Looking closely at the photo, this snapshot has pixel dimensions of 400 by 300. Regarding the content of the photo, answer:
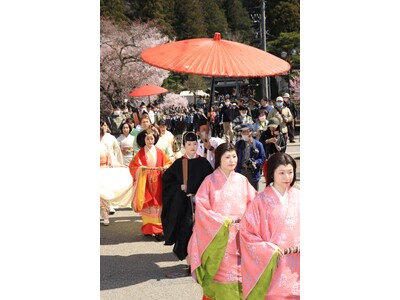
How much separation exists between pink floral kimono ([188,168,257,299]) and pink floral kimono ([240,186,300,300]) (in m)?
0.43

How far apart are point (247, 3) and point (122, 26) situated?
8054mm

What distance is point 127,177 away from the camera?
7.22 m

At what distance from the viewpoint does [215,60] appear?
4.27m

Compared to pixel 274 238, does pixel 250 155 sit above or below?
above

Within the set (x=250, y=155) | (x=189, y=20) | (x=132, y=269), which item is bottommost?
(x=132, y=269)

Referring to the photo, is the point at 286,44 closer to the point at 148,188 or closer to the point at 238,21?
the point at 238,21

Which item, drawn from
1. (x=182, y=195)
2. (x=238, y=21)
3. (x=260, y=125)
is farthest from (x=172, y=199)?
(x=238, y=21)

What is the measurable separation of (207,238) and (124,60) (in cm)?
2022

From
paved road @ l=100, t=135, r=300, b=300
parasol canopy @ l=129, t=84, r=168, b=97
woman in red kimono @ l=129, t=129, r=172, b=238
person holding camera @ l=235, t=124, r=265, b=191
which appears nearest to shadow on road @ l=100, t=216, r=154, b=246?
paved road @ l=100, t=135, r=300, b=300

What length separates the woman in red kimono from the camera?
670 centimetres

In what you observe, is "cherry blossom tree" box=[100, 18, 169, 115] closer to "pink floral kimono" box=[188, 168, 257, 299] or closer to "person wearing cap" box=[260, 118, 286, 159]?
"person wearing cap" box=[260, 118, 286, 159]

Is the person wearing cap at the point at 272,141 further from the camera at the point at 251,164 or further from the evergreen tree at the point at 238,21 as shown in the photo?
the evergreen tree at the point at 238,21

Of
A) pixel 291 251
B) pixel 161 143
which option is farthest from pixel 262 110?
pixel 291 251

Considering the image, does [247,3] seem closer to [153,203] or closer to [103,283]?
[153,203]
